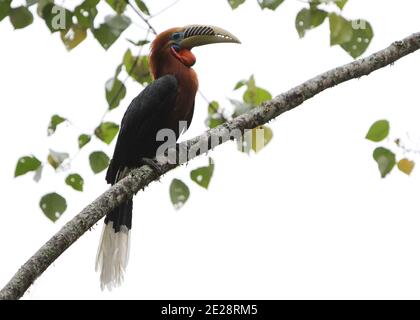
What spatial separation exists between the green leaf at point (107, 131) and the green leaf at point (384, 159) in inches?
49.5

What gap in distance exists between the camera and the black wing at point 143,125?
469cm

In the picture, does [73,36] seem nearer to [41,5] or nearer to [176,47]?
[41,5]

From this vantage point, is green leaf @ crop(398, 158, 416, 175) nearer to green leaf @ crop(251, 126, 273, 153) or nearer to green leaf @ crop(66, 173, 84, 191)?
green leaf @ crop(251, 126, 273, 153)

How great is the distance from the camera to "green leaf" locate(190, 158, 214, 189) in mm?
3264

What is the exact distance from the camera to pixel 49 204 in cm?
304

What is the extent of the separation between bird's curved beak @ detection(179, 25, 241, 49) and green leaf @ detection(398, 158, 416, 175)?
7.22 feet

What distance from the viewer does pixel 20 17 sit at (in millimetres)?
2961

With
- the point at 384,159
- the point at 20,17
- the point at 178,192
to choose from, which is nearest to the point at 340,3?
the point at 384,159

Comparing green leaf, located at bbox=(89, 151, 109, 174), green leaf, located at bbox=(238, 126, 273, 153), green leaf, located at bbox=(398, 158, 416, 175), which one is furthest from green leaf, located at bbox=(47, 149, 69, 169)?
green leaf, located at bbox=(398, 158, 416, 175)

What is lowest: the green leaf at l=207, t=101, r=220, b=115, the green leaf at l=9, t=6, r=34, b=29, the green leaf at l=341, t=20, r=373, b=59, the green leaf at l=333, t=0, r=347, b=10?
Answer: the green leaf at l=341, t=20, r=373, b=59

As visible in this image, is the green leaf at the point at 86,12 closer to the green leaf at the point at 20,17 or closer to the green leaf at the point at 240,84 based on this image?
the green leaf at the point at 20,17
